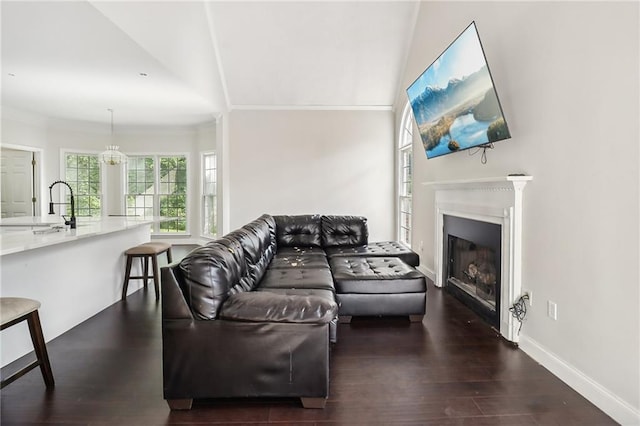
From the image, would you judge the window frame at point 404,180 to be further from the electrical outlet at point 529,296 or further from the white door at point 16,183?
the white door at point 16,183

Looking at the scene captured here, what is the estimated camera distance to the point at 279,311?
77.9 inches

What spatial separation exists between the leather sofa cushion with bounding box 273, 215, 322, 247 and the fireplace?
5.77ft

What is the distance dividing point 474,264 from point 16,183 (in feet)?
27.1

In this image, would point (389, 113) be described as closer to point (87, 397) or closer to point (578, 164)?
point (578, 164)

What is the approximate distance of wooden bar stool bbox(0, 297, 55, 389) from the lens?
200 cm

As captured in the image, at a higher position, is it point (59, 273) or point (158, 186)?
point (158, 186)

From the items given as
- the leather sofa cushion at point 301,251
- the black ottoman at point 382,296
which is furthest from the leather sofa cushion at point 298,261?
the black ottoman at point 382,296

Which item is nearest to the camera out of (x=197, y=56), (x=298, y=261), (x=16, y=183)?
(x=298, y=261)

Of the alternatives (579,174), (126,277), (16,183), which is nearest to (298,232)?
(126,277)

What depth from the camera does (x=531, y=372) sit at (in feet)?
7.97

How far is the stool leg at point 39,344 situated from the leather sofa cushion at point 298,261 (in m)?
1.96

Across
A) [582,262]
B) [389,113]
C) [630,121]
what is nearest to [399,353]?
[582,262]

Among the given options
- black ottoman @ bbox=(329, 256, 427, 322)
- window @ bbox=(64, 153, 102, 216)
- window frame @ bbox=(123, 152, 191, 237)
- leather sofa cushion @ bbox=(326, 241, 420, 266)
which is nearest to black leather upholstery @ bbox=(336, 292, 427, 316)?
black ottoman @ bbox=(329, 256, 427, 322)

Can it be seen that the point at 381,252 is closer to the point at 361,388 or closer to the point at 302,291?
the point at 302,291
